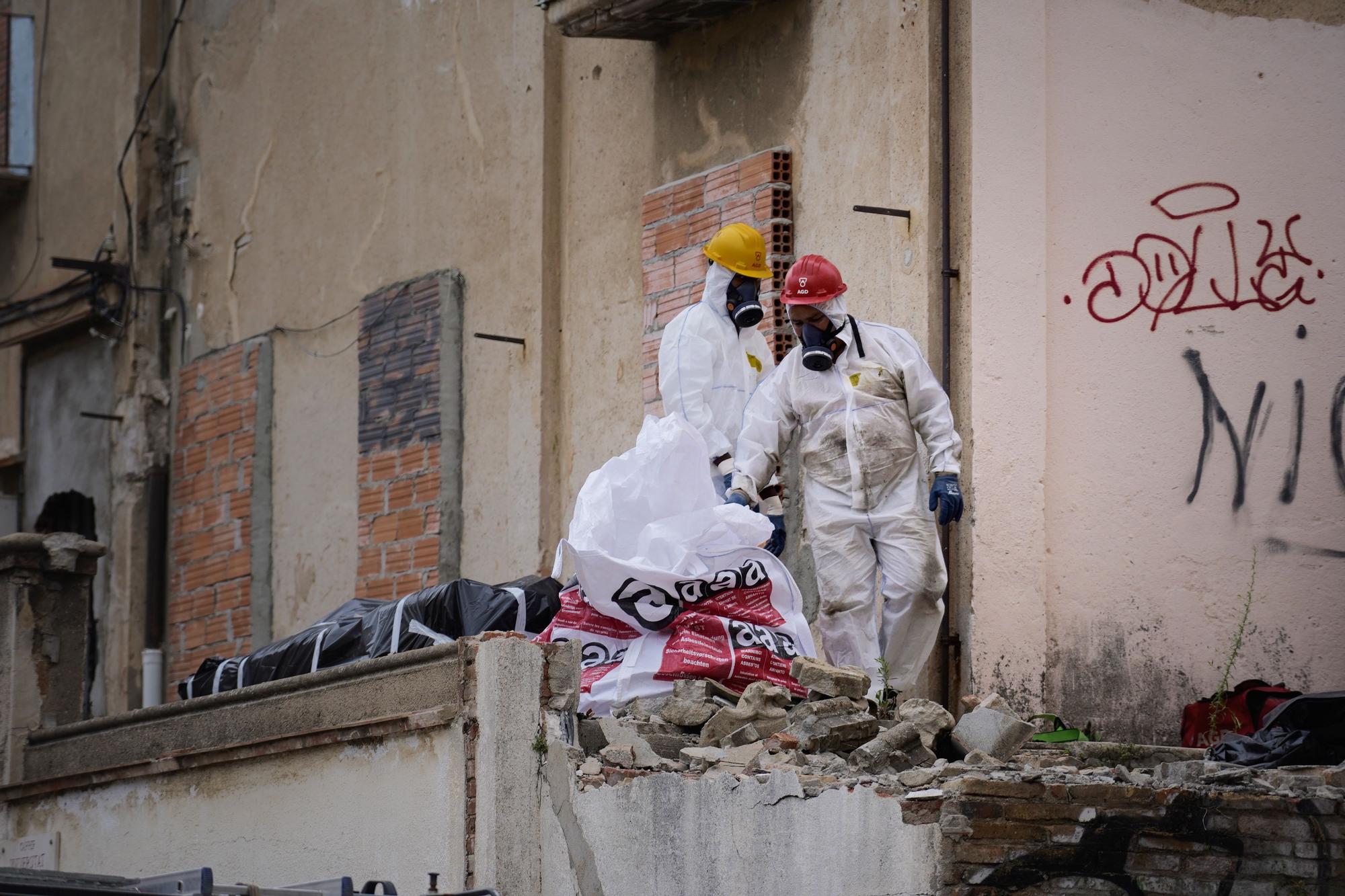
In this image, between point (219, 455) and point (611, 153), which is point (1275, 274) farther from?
point (219, 455)

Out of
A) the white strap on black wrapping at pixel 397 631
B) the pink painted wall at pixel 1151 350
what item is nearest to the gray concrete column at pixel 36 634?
the white strap on black wrapping at pixel 397 631

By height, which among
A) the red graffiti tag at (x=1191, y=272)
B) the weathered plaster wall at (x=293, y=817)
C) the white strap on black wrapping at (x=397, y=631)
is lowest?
the weathered plaster wall at (x=293, y=817)

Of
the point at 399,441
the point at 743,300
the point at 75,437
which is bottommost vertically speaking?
the point at 399,441

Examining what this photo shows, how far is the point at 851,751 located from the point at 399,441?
20.4 ft

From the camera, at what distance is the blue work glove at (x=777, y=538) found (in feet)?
30.1

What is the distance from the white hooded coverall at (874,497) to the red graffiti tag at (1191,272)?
4.32 feet

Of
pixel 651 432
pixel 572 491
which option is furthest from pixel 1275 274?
pixel 572 491

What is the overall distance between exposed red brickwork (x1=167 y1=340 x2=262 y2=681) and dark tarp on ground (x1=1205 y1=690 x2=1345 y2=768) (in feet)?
28.3

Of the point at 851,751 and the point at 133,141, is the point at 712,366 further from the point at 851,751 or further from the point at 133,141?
the point at 133,141

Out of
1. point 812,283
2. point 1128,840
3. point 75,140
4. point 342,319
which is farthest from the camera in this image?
point 75,140

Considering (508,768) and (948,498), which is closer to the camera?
(508,768)

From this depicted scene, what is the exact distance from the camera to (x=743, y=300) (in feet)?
31.6

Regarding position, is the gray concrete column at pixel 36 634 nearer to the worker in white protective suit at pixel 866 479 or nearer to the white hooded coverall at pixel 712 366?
the white hooded coverall at pixel 712 366

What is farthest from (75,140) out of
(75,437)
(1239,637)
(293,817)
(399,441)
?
(1239,637)
